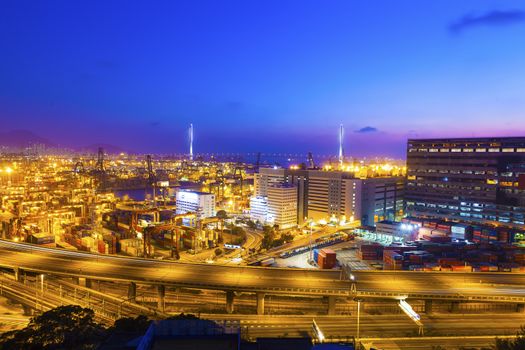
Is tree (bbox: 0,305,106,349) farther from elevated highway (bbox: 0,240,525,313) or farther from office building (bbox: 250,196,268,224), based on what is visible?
office building (bbox: 250,196,268,224)

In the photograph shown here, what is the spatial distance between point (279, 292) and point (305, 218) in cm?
2077

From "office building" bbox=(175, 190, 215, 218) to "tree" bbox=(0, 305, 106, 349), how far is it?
2306 centimetres

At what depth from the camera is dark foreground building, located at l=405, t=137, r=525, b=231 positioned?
2589cm

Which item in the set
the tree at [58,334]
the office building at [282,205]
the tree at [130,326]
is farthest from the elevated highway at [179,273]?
the office building at [282,205]

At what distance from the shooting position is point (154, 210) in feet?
85.8

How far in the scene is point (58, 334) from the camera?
812cm

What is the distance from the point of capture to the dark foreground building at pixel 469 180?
84.9 feet

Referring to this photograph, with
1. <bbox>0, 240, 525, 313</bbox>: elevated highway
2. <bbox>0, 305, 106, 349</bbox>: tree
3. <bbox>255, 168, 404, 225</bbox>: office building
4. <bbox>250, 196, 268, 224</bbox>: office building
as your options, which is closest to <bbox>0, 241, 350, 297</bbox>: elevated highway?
<bbox>0, 240, 525, 313</bbox>: elevated highway

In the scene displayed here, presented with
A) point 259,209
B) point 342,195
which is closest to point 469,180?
point 342,195

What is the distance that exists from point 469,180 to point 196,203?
2115 cm

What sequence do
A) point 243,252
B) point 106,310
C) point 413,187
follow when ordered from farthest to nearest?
point 413,187, point 243,252, point 106,310

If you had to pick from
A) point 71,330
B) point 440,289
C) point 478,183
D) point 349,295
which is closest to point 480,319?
point 440,289

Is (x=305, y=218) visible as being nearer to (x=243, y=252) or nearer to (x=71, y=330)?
(x=243, y=252)

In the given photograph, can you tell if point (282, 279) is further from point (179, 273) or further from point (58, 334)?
point (58, 334)
